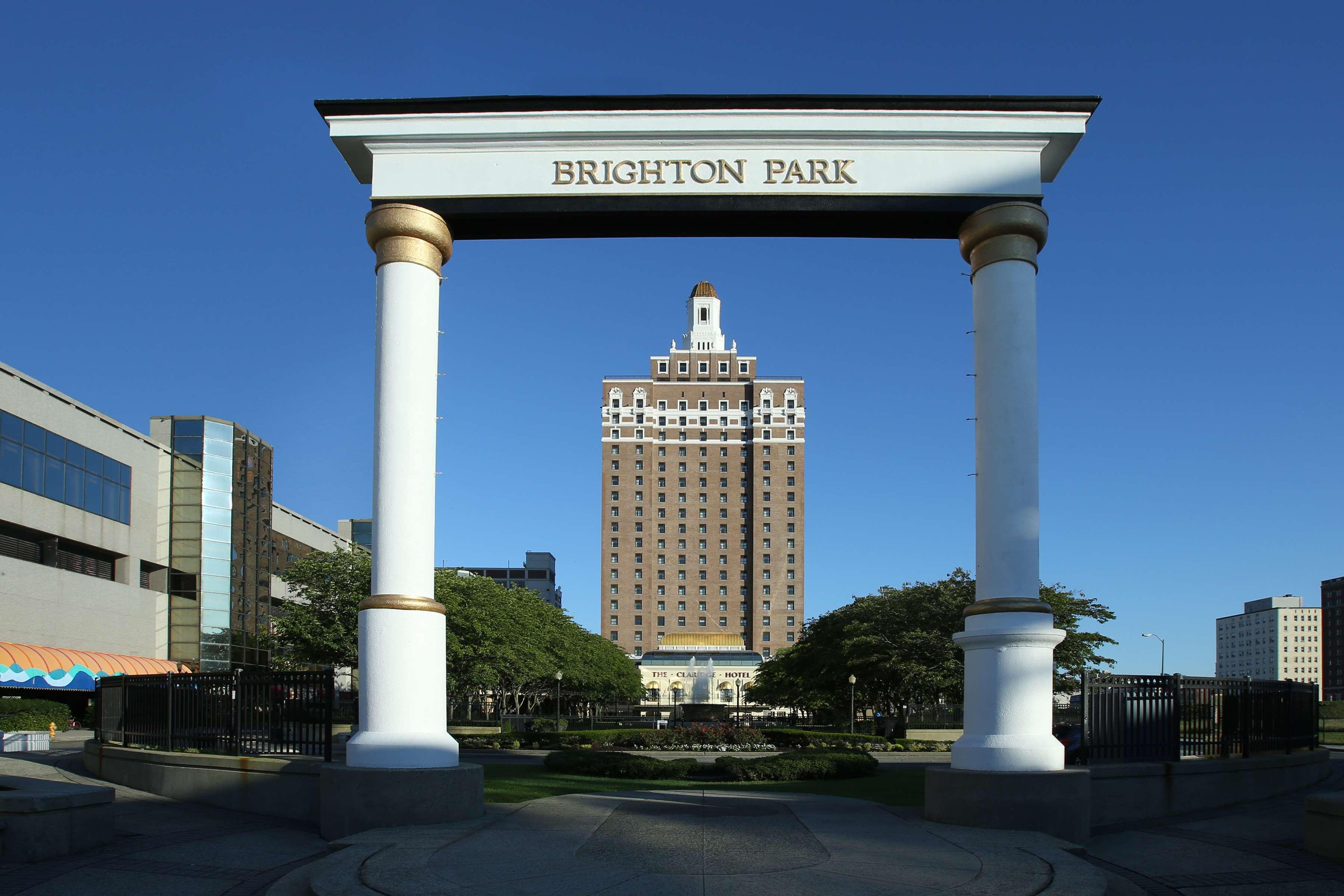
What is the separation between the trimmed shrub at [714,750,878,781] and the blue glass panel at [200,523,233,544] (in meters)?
55.5

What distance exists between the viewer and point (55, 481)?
5325 centimetres

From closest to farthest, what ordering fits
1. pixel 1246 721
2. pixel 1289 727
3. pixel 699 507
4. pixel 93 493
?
pixel 1246 721 → pixel 1289 727 → pixel 93 493 → pixel 699 507

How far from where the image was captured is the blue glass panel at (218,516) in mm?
67438

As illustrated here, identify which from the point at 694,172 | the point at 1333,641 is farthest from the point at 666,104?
the point at 1333,641

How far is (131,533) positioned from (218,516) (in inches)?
302

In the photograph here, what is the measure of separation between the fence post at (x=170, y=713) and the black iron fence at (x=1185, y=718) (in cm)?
1274

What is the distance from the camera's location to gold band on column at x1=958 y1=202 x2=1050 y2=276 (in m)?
12.9

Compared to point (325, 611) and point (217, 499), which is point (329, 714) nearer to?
point (325, 611)

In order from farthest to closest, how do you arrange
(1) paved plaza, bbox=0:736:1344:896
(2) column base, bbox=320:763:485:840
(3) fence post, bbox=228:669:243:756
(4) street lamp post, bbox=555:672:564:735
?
(4) street lamp post, bbox=555:672:564:735 → (3) fence post, bbox=228:669:243:756 → (2) column base, bbox=320:763:485:840 → (1) paved plaza, bbox=0:736:1344:896

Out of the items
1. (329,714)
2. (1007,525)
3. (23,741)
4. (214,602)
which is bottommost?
(23,741)

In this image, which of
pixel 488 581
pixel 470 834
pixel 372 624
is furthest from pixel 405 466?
pixel 488 581

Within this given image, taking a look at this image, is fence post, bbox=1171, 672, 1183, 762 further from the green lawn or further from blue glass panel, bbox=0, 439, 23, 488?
blue glass panel, bbox=0, 439, 23, 488

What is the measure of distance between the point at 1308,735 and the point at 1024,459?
12.2m

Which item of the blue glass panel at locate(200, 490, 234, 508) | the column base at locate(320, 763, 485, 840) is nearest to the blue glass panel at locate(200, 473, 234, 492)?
the blue glass panel at locate(200, 490, 234, 508)
